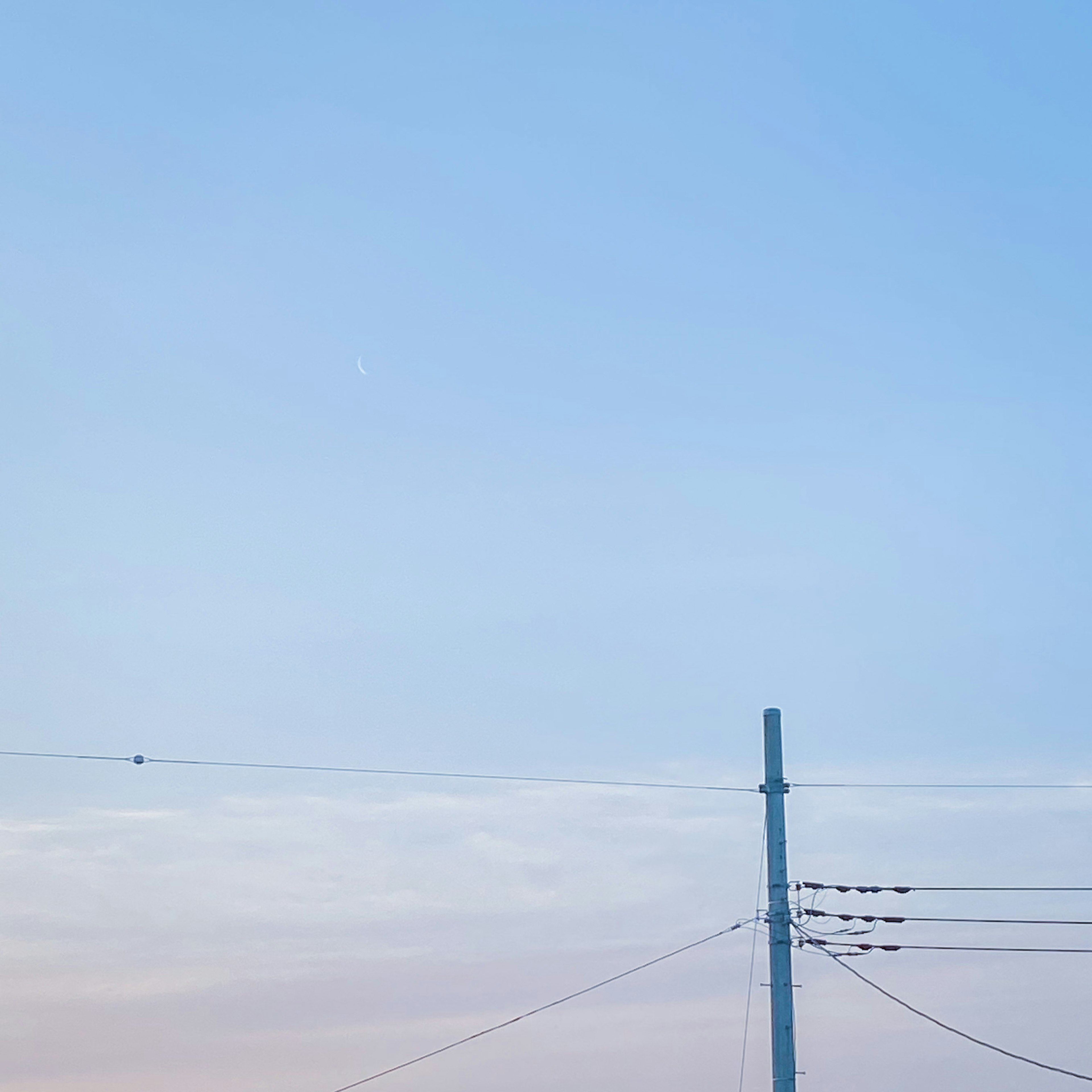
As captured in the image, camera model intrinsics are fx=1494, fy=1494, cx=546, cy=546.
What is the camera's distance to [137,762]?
29.8m

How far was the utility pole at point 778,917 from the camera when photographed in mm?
27516

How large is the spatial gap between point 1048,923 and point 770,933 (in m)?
6.25

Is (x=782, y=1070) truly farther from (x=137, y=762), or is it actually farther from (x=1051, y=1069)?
(x=137, y=762)

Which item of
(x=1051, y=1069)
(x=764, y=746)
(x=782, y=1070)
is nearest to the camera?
(x=782, y=1070)

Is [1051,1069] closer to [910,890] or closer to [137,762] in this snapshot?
[910,890]

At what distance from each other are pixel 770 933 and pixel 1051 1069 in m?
8.69

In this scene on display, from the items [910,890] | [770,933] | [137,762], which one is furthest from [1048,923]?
[137,762]

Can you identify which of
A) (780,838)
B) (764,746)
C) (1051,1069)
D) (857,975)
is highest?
(764,746)

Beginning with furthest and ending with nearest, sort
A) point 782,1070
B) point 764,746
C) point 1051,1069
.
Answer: point 1051,1069, point 764,746, point 782,1070

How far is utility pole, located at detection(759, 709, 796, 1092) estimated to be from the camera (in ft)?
90.3

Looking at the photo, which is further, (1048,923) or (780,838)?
(1048,923)

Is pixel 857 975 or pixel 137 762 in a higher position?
pixel 137 762

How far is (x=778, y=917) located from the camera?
2886cm

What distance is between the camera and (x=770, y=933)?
28891 mm
